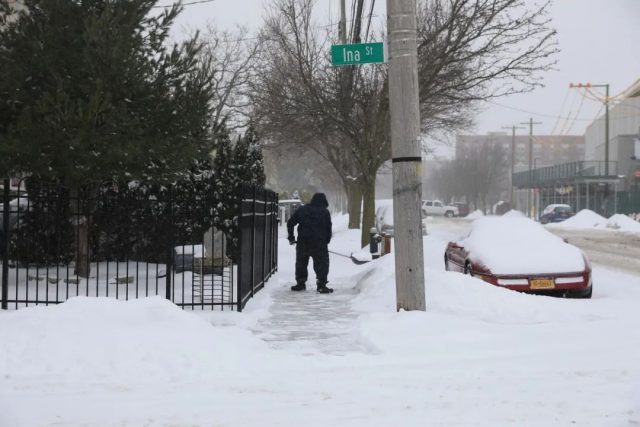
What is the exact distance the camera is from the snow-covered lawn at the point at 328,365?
483 centimetres

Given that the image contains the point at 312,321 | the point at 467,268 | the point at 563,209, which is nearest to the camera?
the point at 312,321

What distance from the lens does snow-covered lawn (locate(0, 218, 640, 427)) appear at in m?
4.83

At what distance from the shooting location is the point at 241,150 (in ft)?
54.0

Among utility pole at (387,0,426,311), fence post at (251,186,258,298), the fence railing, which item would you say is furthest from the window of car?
utility pole at (387,0,426,311)

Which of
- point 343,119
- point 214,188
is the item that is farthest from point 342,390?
point 343,119

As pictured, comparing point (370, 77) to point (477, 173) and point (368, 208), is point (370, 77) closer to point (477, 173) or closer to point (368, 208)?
point (368, 208)

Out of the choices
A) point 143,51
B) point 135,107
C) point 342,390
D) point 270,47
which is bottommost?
point 342,390

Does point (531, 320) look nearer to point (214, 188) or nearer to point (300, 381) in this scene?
point (300, 381)

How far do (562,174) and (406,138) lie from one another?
54.9 metres

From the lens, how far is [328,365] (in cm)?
628

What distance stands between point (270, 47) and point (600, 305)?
16589mm

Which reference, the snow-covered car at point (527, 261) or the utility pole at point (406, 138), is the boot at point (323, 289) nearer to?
the snow-covered car at point (527, 261)

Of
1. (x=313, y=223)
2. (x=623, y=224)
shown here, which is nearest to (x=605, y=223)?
(x=623, y=224)

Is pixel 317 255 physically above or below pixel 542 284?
above
